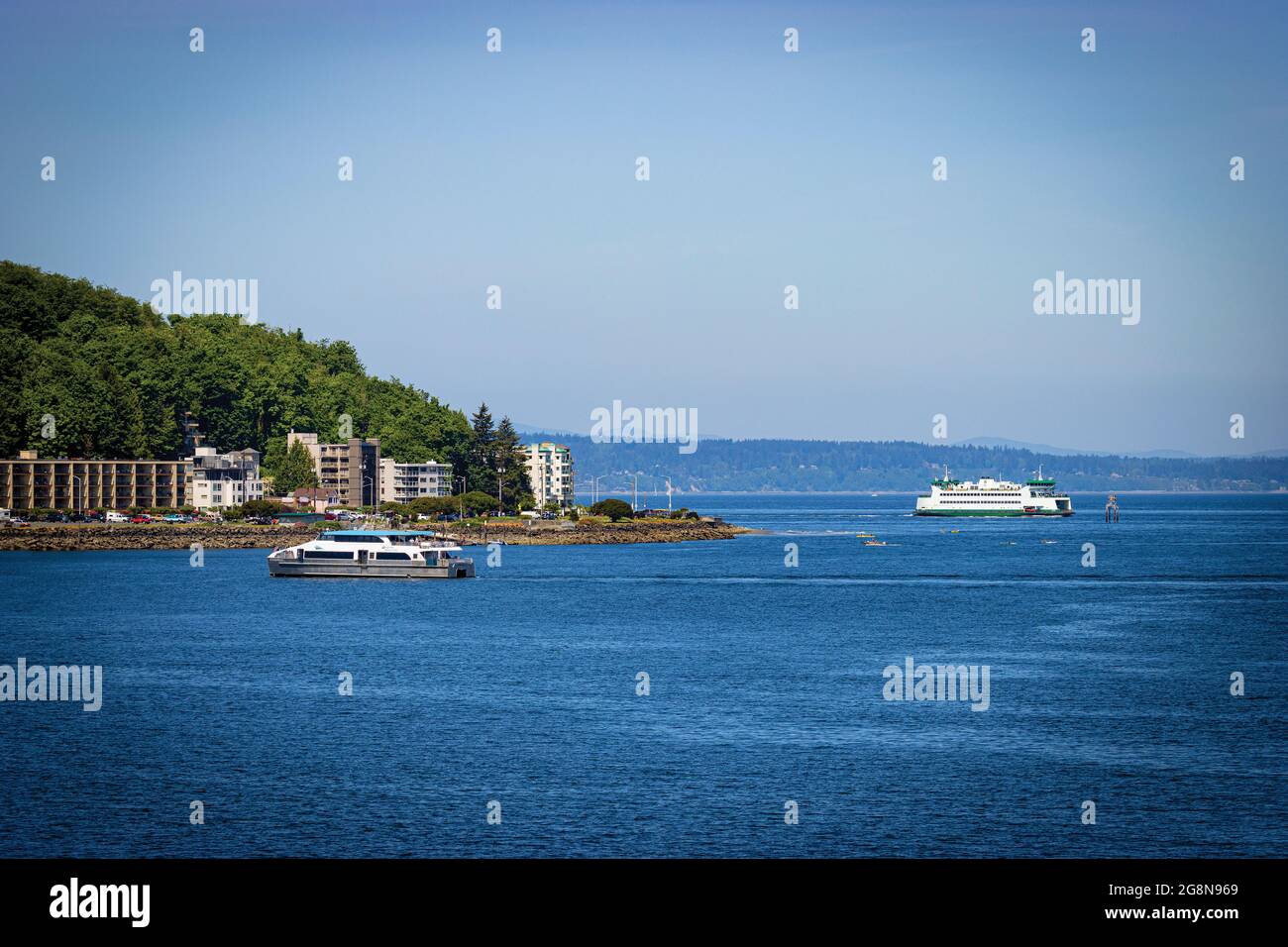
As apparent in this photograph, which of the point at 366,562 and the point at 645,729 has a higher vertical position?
the point at 366,562

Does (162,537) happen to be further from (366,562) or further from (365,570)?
(365,570)

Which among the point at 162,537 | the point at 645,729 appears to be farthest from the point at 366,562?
the point at 645,729

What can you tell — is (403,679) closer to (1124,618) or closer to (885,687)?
(885,687)

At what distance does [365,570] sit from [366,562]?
3.37ft

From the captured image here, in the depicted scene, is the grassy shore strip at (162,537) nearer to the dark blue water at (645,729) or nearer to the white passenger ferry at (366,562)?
the white passenger ferry at (366,562)

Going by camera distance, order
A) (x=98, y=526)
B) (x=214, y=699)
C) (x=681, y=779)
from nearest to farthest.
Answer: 1. (x=681, y=779)
2. (x=214, y=699)
3. (x=98, y=526)

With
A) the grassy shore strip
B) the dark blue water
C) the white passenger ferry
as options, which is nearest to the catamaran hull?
the white passenger ferry

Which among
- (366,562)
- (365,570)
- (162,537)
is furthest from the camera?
(162,537)

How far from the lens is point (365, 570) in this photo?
132250 millimetres

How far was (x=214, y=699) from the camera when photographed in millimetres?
56656

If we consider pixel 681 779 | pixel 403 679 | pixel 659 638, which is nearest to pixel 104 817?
pixel 681 779

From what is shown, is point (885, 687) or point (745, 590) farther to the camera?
point (745, 590)

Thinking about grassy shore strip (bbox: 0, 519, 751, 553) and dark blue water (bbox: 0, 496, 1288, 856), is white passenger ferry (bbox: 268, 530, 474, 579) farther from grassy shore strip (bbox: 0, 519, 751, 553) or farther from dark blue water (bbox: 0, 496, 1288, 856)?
grassy shore strip (bbox: 0, 519, 751, 553)
